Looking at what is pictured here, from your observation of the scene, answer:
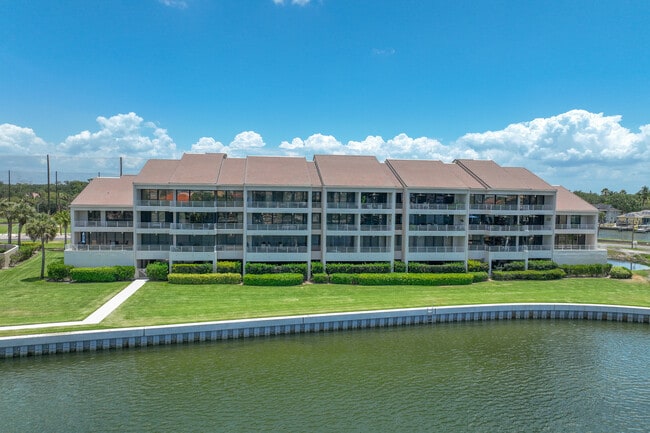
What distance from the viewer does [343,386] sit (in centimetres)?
2419

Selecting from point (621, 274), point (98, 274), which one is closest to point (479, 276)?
point (621, 274)

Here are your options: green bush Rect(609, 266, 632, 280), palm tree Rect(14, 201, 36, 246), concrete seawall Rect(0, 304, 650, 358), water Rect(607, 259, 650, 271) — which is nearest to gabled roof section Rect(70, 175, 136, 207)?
palm tree Rect(14, 201, 36, 246)

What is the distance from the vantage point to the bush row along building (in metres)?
45.7

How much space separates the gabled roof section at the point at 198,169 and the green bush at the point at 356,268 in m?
15.5

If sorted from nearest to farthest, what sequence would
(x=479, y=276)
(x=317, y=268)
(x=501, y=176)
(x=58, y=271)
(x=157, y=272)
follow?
1. (x=58, y=271)
2. (x=157, y=272)
3. (x=317, y=268)
4. (x=479, y=276)
5. (x=501, y=176)

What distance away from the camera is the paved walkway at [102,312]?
94.3 feet

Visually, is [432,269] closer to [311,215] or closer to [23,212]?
[311,215]

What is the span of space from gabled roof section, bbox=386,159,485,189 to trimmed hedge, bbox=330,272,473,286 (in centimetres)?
1014

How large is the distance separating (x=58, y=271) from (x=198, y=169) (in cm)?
1731

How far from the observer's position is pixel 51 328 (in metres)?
28.5

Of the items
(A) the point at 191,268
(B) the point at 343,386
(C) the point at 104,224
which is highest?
(C) the point at 104,224

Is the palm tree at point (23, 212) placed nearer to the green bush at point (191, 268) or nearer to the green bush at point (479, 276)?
the green bush at point (191, 268)

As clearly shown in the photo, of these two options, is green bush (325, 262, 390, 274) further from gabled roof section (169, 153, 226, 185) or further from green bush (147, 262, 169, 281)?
green bush (147, 262, 169, 281)

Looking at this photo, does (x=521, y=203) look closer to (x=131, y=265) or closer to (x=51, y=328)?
(x=131, y=265)
